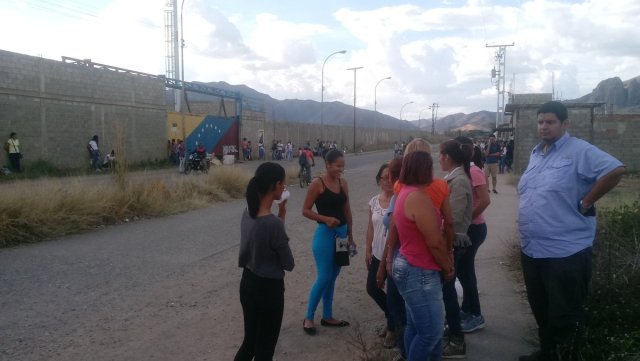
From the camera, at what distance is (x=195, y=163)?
23.9 meters

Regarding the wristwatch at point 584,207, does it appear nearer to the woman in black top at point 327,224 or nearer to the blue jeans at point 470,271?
the blue jeans at point 470,271

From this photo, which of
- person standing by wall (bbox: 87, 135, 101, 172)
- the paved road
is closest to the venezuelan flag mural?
person standing by wall (bbox: 87, 135, 101, 172)

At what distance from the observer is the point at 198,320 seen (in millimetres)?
5098

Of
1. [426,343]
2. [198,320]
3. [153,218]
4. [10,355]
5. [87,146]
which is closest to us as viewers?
[426,343]

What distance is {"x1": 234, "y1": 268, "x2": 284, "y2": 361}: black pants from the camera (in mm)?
3314

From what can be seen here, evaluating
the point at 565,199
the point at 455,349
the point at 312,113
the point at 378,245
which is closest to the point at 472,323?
the point at 455,349

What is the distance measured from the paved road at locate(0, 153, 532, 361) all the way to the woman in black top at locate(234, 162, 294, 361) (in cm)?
91

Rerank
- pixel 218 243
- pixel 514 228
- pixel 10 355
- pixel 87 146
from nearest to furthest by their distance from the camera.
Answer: pixel 10 355 → pixel 218 243 → pixel 514 228 → pixel 87 146

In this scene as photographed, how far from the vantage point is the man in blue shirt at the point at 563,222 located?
340 cm

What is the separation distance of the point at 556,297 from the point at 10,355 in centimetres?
412

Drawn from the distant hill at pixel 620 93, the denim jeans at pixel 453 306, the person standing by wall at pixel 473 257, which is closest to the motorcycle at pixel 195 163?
the person standing by wall at pixel 473 257

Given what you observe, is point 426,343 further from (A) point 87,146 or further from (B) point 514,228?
(A) point 87,146

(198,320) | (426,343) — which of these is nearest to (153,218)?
(198,320)

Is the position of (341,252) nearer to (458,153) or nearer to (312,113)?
(458,153)
